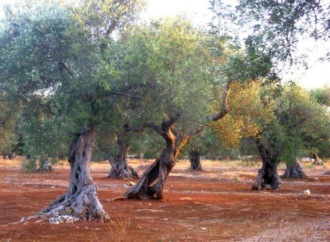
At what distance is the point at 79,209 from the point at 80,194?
0.66 metres

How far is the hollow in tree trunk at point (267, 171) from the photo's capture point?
3328cm

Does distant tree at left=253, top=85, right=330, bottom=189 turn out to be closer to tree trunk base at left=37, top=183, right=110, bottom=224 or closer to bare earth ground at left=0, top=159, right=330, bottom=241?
bare earth ground at left=0, top=159, right=330, bottom=241

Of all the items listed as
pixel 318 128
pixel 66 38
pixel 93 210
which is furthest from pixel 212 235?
pixel 318 128

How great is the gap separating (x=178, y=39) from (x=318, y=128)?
72.1ft

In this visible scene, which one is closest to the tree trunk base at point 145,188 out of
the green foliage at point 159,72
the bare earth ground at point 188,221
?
the bare earth ground at point 188,221

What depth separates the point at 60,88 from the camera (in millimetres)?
16578

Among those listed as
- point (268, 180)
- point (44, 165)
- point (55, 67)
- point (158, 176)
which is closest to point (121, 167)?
point (44, 165)

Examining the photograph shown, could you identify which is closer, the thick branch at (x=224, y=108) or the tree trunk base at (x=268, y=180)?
the thick branch at (x=224, y=108)

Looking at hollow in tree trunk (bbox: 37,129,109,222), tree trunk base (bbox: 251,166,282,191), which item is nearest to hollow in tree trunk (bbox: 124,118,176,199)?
hollow in tree trunk (bbox: 37,129,109,222)

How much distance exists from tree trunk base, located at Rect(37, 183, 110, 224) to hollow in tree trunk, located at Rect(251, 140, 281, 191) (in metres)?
18.2

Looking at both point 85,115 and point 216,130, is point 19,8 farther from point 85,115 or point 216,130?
point 216,130

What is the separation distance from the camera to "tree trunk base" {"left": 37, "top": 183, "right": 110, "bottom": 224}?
16.6 meters

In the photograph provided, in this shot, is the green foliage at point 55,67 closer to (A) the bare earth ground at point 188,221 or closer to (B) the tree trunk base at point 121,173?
(A) the bare earth ground at point 188,221

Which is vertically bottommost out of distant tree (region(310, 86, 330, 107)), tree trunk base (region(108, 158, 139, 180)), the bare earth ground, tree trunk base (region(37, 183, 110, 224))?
the bare earth ground
